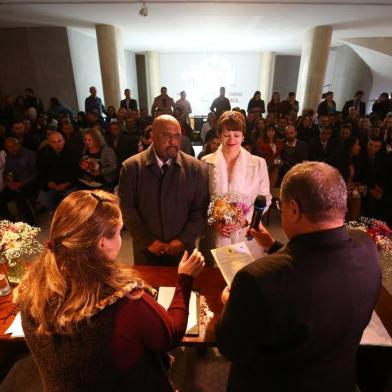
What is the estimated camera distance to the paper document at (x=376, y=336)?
1431 millimetres

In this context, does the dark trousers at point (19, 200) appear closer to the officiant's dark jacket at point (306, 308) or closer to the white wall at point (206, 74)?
the officiant's dark jacket at point (306, 308)

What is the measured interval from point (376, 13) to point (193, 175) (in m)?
6.83

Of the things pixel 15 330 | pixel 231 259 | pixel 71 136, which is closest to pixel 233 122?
pixel 231 259

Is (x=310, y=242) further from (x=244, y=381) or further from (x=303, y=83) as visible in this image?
(x=303, y=83)

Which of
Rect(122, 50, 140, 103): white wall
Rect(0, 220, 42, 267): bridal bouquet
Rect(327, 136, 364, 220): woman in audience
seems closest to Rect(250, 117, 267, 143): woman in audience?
Rect(327, 136, 364, 220): woman in audience

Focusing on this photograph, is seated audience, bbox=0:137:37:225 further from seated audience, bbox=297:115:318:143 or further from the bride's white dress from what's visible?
seated audience, bbox=297:115:318:143

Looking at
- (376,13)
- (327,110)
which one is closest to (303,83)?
(327,110)

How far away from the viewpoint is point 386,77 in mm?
11539

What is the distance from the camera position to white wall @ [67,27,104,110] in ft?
28.4

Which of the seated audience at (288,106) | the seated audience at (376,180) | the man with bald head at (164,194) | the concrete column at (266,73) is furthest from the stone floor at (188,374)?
the concrete column at (266,73)

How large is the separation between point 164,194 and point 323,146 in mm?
3744

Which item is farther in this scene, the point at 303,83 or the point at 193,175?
the point at 303,83

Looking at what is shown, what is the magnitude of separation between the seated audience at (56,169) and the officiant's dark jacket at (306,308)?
11.5ft

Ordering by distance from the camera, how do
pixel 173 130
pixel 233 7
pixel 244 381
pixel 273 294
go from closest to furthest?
pixel 273 294 → pixel 244 381 → pixel 173 130 → pixel 233 7
